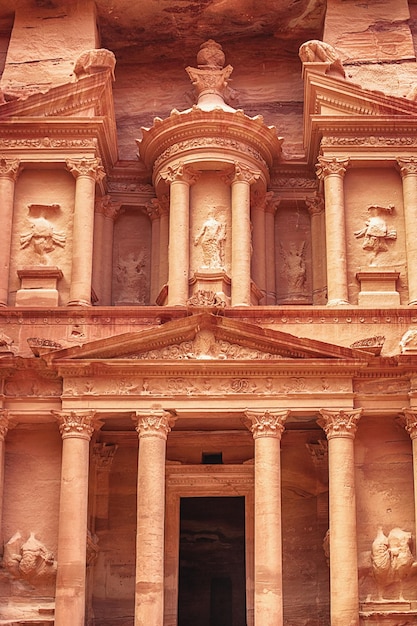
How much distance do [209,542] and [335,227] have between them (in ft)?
28.8

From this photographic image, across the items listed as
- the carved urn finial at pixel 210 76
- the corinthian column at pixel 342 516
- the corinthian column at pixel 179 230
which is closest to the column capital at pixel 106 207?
the corinthian column at pixel 179 230

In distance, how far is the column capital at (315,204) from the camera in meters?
24.0

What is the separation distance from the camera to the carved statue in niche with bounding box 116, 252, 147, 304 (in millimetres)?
24125

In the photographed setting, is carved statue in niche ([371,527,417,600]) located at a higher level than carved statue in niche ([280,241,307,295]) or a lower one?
lower

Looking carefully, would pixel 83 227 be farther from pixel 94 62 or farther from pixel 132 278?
pixel 94 62

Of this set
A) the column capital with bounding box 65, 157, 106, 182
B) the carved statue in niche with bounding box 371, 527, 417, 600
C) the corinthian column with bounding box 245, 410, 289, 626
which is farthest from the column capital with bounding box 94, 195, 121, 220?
the carved statue in niche with bounding box 371, 527, 417, 600

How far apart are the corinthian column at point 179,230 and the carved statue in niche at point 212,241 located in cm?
31

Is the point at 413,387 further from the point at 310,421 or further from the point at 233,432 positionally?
the point at 233,432

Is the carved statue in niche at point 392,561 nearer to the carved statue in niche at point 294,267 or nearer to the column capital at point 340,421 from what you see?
the column capital at point 340,421

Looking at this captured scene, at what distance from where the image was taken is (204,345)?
2064cm

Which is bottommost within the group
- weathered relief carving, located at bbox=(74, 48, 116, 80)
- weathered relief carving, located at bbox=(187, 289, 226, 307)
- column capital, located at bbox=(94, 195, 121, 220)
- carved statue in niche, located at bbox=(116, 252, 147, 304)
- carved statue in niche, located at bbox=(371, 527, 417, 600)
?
carved statue in niche, located at bbox=(371, 527, 417, 600)

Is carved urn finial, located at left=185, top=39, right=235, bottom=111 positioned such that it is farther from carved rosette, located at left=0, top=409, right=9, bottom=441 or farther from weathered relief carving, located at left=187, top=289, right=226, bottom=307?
carved rosette, located at left=0, top=409, right=9, bottom=441

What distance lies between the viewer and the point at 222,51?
2580 centimetres

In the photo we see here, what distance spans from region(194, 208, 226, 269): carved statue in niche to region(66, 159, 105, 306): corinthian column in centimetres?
224
